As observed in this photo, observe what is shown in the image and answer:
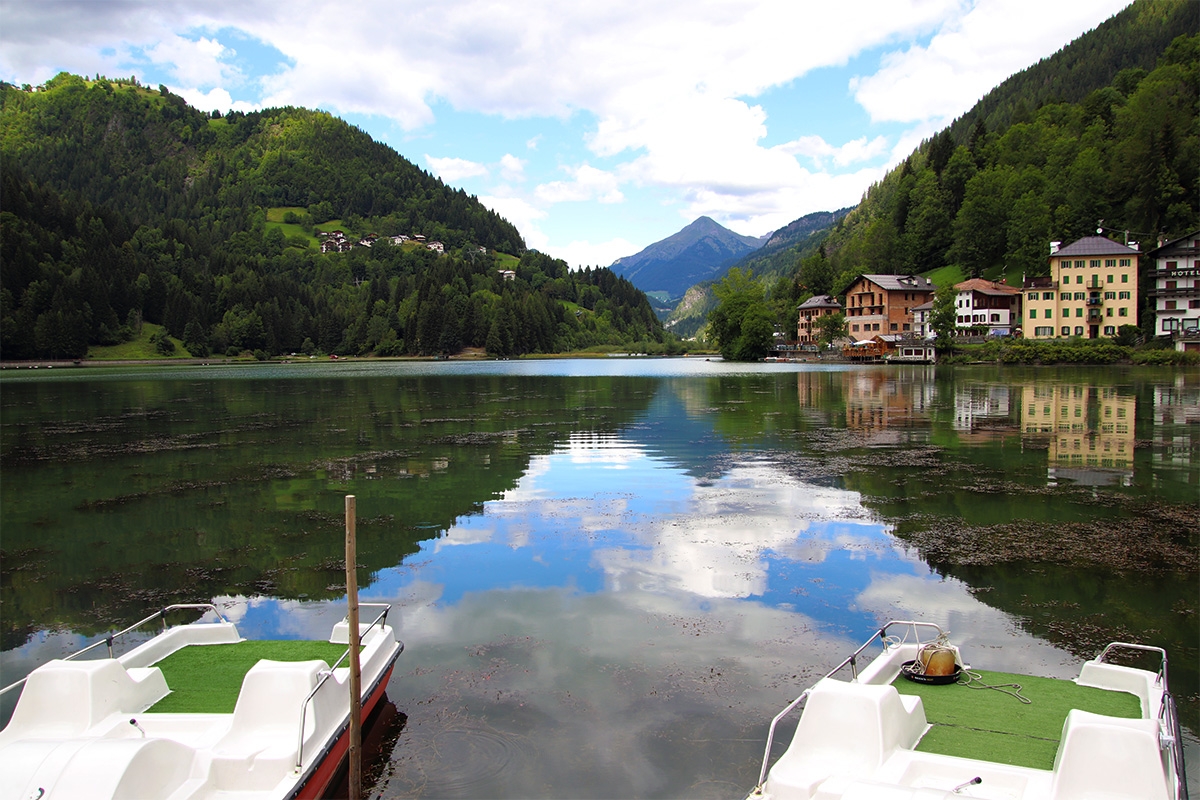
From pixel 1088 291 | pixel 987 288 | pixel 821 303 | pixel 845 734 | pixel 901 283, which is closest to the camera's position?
pixel 845 734

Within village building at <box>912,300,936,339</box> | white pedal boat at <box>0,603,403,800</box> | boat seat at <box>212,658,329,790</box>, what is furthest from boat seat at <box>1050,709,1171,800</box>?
village building at <box>912,300,936,339</box>

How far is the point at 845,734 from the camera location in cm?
719

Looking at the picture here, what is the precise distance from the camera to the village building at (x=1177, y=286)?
322 feet

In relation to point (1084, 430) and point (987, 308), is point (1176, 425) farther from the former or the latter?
point (987, 308)

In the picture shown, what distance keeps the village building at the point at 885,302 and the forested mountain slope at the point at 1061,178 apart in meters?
8.30

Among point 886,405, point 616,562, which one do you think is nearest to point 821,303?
point 886,405

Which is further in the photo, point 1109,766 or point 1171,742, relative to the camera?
point 1171,742

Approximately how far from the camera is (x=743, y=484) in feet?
78.3

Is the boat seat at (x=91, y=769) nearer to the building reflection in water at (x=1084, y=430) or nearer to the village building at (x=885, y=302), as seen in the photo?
the building reflection in water at (x=1084, y=430)

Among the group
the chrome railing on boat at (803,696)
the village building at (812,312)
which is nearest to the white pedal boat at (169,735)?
the chrome railing on boat at (803,696)

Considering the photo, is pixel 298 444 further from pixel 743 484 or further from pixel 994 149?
pixel 994 149

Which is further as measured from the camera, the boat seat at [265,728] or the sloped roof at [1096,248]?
the sloped roof at [1096,248]

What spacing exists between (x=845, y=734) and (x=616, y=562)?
8.87m

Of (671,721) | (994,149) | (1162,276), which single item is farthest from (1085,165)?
(671,721)
